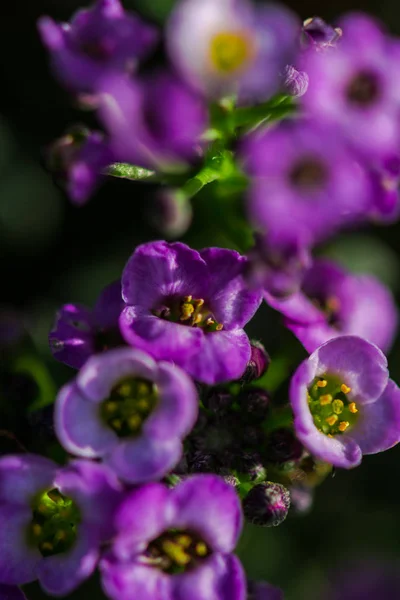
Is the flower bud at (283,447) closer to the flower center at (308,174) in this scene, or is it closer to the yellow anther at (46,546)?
the yellow anther at (46,546)

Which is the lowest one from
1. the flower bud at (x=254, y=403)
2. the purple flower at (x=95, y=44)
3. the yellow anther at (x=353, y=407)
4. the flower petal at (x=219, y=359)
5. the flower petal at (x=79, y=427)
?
the flower bud at (x=254, y=403)

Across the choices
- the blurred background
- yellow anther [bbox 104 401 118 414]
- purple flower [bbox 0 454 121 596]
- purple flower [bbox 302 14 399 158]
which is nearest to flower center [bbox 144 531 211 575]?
purple flower [bbox 0 454 121 596]

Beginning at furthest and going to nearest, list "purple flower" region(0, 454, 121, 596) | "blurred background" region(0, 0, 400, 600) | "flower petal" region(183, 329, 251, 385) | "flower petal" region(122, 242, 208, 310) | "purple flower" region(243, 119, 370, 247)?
"blurred background" region(0, 0, 400, 600) → "flower petal" region(122, 242, 208, 310) → "flower petal" region(183, 329, 251, 385) → "purple flower" region(0, 454, 121, 596) → "purple flower" region(243, 119, 370, 247)

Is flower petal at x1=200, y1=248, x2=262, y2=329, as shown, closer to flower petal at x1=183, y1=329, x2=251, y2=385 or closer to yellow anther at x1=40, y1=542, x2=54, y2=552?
flower petal at x1=183, y1=329, x2=251, y2=385

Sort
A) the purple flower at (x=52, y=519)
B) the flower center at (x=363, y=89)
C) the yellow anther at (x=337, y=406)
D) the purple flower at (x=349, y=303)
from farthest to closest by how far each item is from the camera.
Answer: the purple flower at (x=349, y=303)
the yellow anther at (x=337, y=406)
the purple flower at (x=52, y=519)
the flower center at (x=363, y=89)

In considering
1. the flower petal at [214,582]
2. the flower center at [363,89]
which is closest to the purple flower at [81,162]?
the flower center at [363,89]

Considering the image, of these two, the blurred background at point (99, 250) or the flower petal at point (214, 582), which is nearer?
the flower petal at point (214, 582)

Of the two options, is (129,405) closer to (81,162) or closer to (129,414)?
(129,414)
